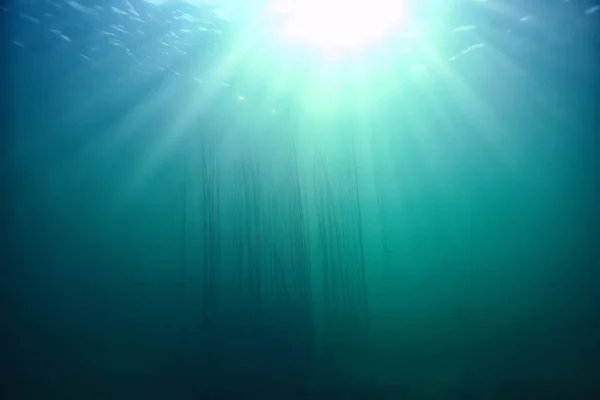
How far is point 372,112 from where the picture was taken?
16.8 metres

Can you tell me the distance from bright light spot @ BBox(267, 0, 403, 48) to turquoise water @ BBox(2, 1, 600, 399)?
2.89 ft

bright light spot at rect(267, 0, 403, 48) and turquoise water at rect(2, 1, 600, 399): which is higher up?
bright light spot at rect(267, 0, 403, 48)

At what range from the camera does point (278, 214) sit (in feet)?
48.5

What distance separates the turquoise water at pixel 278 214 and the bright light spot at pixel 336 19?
88 cm

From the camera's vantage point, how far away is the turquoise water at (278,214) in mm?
11766

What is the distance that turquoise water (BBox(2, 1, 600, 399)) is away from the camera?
11.8 m

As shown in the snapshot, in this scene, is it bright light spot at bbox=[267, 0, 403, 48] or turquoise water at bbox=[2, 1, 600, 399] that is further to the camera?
turquoise water at bbox=[2, 1, 600, 399]

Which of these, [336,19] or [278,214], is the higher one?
[336,19]

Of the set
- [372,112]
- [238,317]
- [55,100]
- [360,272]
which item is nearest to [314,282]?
[360,272]

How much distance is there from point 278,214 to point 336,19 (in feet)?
24.2

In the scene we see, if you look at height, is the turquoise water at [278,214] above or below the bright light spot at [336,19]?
below

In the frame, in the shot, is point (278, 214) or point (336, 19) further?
point (278, 214)

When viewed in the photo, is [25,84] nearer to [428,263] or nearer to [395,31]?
[395,31]

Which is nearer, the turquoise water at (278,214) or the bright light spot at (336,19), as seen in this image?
the bright light spot at (336,19)
